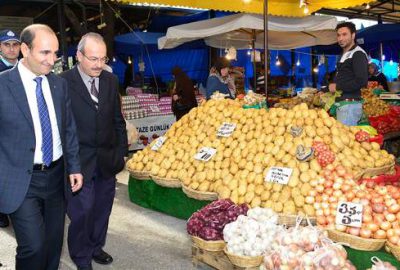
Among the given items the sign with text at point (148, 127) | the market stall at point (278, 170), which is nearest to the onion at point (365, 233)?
the market stall at point (278, 170)

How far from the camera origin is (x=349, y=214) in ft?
9.93

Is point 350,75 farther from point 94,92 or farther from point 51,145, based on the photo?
point 51,145

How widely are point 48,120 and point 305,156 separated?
235 cm

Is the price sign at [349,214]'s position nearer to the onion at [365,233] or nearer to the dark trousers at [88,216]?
the onion at [365,233]

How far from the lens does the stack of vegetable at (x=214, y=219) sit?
3.40 metres

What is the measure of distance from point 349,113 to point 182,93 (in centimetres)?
405

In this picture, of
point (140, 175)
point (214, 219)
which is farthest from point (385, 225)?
point (140, 175)

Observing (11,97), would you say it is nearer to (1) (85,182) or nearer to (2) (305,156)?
(1) (85,182)

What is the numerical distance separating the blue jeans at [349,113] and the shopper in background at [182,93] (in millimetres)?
3886

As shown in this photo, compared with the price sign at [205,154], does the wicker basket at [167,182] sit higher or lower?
lower

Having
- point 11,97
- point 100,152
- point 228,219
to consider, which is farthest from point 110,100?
point 228,219

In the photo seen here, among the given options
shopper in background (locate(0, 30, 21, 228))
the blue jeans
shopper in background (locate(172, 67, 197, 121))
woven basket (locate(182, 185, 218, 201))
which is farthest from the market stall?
shopper in background (locate(172, 67, 197, 121))

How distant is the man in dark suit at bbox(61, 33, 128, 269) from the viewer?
3.21 m

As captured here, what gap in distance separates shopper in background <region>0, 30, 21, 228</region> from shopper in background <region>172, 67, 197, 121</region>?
3.79 metres
